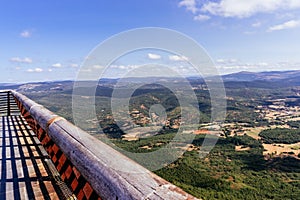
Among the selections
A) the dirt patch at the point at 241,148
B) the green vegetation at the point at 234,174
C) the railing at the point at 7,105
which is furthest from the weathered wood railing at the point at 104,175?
the dirt patch at the point at 241,148

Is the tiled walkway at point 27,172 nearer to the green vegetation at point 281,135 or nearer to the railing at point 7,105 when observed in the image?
the railing at point 7,105

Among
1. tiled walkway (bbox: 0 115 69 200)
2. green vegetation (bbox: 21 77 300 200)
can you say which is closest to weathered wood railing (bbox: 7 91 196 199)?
tiled walkway (bbox: 0 115 69 200)

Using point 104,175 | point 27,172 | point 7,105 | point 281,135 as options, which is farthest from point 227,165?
point 104,175

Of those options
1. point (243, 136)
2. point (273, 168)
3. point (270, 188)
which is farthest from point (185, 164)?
point (243, 136)

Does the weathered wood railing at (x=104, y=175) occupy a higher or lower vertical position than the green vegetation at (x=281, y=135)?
higher

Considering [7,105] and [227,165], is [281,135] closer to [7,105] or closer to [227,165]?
[227,165]

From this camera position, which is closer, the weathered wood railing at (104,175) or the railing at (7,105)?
the weathered wood railing at (104,175)

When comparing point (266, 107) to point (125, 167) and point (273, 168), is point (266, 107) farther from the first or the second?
point (125, 167)

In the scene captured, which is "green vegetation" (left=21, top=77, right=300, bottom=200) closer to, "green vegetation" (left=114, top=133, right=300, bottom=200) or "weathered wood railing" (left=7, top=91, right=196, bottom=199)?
"green vegetation" (left=114, top=133, right=300, bottom=200)
